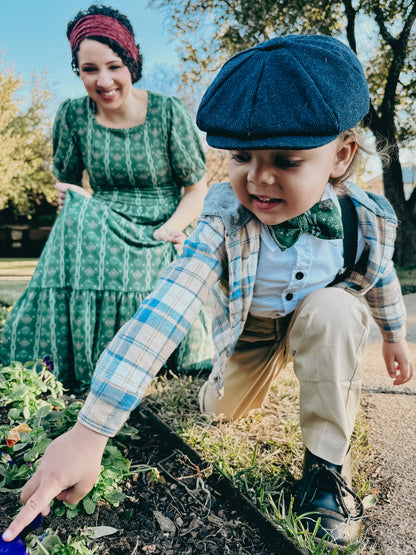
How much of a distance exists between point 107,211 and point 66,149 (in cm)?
49

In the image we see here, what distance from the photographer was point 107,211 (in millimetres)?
2332

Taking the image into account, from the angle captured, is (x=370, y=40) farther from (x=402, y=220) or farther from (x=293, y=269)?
(x=293, y=269)

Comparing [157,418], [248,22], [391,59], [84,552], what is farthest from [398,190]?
[84,552]

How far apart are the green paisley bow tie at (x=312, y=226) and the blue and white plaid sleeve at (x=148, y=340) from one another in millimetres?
223

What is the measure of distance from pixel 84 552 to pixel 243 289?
2.60 ft

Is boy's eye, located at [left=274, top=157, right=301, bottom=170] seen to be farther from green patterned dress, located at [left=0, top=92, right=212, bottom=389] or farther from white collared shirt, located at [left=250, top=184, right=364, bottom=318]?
green patterned dress, located at [left=0, top=92, right=212, bottom=389]

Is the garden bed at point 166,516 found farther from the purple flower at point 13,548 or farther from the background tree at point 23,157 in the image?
the background tree at point 23,157

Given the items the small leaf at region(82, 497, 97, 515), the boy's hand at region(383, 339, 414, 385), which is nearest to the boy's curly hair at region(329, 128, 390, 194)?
the boy's hand at region(383, 339, 414, 385)

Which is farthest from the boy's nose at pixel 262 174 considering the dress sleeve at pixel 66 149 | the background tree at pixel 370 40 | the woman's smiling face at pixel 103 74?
the background tree at pixel 370 40

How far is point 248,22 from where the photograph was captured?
7617 millimetres

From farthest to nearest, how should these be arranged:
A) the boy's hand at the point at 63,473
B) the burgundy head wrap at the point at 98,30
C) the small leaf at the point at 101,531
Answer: the burgundy head wrap at the point at 98,30, the small leaf at the point at 101,531, the boy's hand at the point at 63,473

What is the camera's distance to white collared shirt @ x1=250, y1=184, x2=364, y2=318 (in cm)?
147

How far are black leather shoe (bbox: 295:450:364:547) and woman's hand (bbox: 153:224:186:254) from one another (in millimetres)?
1187

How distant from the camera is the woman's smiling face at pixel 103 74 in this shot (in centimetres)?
214
